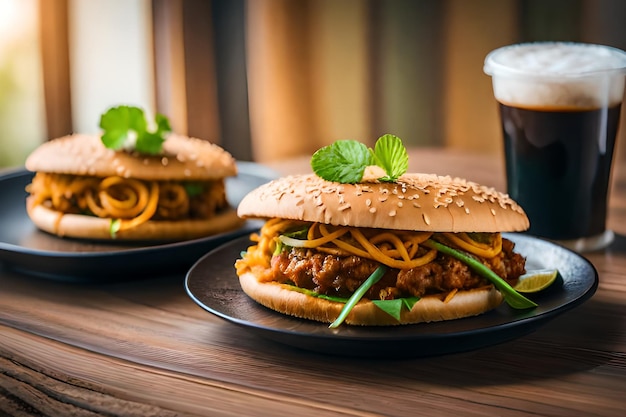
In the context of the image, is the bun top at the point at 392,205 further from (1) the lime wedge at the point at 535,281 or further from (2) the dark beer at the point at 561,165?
(2) the dark beer at the point at 561,165

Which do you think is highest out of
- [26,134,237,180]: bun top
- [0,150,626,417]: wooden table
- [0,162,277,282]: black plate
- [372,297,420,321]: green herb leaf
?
[26,134,237,180]: bun top

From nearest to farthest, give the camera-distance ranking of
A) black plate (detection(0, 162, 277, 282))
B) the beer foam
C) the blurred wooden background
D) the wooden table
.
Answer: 1. the wooden table
2. black plate (detection(0, 162, 277, 282))
3. the beer foam
4. the blurred wooden background

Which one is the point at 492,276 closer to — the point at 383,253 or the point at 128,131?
the point at 383,253

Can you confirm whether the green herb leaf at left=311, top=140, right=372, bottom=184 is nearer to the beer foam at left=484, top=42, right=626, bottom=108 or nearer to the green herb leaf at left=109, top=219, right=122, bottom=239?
the beer foam at left=484, top=42, right=626, bottom=108

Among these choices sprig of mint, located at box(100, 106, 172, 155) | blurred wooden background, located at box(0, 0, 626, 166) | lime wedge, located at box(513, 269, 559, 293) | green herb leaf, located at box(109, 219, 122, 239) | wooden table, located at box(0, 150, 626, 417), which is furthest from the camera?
blurred wooden background, located at box(0, 0, 626, 166)

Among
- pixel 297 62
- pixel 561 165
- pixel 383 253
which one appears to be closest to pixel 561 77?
pixel 561 165

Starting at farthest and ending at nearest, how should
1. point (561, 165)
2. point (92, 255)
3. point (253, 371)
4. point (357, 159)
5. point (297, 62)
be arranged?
1. point (297, 62)
2. point (561, 165)
3. point (92, 255)
4. point (357, 159)
5. point (253, 371)

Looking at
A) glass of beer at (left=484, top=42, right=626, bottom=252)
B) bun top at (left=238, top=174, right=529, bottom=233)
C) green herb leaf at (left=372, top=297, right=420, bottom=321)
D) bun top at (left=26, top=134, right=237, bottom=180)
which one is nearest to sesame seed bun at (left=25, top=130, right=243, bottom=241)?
bun top at (left=26, top=134, right=237, bottom=180)
